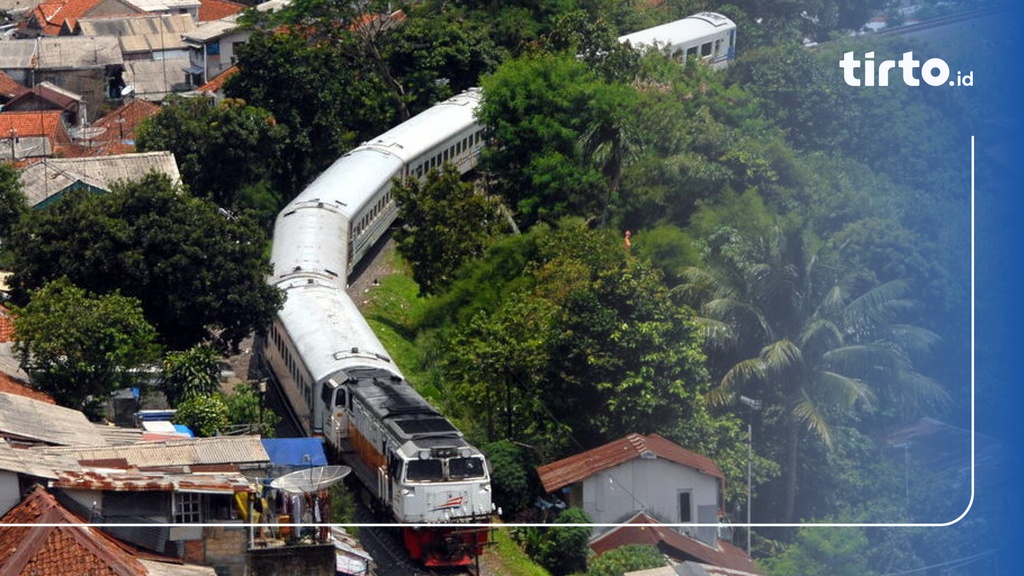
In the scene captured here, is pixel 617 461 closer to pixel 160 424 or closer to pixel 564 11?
pixel 160 424

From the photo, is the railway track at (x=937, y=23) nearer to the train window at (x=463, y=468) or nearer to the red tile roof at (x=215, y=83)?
the train window at (x=463, y=468)

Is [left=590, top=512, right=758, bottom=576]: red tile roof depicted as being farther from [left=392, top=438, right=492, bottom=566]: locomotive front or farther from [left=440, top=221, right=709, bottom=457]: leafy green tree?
[left=440, top=221, right=709, bottom=457]: leafy green tree

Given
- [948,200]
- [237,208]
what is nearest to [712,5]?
[237,208]

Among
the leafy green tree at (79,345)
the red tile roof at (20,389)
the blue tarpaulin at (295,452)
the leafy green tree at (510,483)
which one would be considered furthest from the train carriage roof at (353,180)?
the leafy green tree at (510,483)

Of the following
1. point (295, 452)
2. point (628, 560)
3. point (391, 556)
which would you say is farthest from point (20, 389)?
point (628, 560)

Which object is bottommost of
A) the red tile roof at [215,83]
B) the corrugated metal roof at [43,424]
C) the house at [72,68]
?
the corrugated metal roof at [43,424]

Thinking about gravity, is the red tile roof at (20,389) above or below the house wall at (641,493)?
above

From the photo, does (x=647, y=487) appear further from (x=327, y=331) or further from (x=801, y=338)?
(x=327, y=331)
